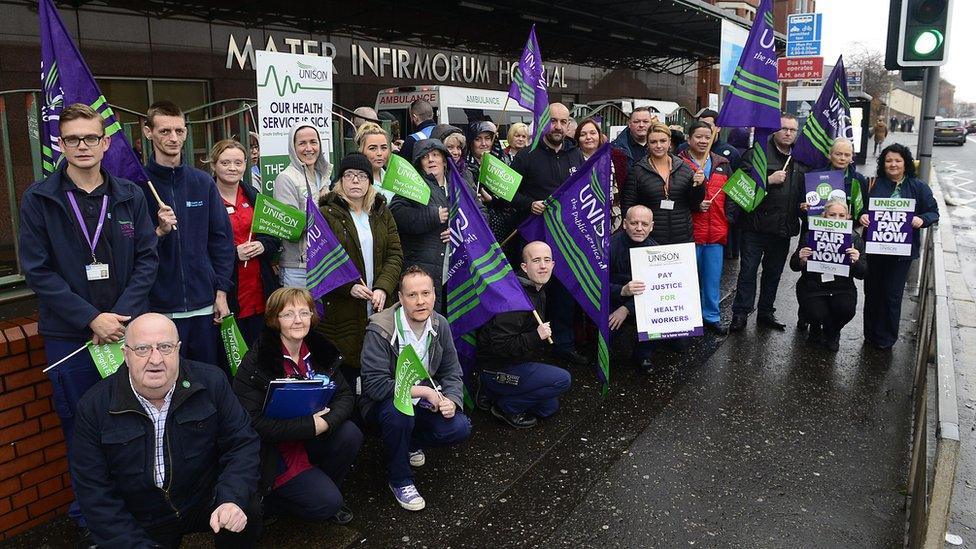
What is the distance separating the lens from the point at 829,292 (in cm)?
674

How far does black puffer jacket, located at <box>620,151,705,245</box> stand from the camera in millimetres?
6543

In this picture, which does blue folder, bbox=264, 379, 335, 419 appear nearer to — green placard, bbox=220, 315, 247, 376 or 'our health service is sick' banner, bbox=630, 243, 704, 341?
green placard, bbox=220, 315, 247, 376

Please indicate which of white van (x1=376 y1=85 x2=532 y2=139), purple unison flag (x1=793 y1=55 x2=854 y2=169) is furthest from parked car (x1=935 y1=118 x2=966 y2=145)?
purple unison flag (x1=793 y1=55 x2=854 y2=169)

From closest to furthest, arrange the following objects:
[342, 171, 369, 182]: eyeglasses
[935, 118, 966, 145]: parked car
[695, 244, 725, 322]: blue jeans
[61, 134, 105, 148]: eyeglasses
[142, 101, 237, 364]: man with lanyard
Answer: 1. [61, 134, 105, 148]: eyeglasses
2. [142, 101, 237, 364]: man with lanyard
3. [342, 171, 369, 182]: eyeglasses
4. [695, 244, 725, 322]: blue jeans
5. [935, 118, 966, 145]: parked car

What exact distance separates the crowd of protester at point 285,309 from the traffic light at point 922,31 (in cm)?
111

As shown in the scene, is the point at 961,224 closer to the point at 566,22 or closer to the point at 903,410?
the point at 566,22

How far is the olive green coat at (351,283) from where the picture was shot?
4715mm

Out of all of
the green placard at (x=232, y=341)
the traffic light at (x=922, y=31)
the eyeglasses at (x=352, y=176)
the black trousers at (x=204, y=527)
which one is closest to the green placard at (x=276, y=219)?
the eyeglasses at (x=352, y=176)

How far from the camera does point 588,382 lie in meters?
6.04

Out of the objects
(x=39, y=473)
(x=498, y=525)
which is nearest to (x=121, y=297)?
(x=39, y=473)

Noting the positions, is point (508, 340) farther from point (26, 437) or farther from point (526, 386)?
point (26, 437)

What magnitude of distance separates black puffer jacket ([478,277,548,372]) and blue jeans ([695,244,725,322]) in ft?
8.89

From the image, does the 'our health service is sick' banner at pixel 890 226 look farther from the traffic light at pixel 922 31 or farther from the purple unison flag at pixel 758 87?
the traffic light at pixel 922 31

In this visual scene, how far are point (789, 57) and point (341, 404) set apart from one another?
1438 centimetres
